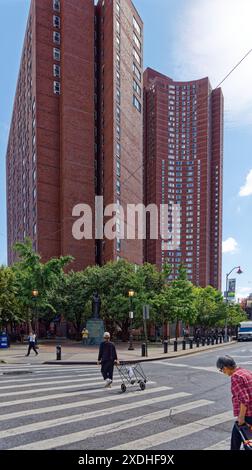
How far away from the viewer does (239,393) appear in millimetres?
4371

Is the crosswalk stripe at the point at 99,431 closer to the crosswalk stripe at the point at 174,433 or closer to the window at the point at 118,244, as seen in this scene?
the crosswalk stripe at the point at 174,433

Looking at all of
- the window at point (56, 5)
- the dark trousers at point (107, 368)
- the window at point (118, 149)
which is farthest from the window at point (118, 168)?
the dark trousers at point (107, 368)

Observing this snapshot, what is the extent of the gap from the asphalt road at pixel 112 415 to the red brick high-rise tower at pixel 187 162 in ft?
439

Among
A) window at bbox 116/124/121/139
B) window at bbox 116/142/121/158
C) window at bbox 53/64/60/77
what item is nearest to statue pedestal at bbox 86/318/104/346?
Result: window at bbox 116/142/121/158

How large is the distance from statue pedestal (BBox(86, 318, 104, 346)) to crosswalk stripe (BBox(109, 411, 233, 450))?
954 inches

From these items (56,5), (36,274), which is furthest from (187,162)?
(36,274)

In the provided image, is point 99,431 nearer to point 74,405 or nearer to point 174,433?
point 174,433

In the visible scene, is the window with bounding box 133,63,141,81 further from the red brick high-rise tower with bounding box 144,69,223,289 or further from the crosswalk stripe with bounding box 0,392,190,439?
the crosswalk stripe with bounding box 0,392,190,439

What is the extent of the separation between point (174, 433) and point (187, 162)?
152091 millimetres

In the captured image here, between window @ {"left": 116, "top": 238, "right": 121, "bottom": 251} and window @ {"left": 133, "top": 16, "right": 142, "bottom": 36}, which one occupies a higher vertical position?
window @ {"left": 133, "top": 16, "right": 142, "bottom": 36}

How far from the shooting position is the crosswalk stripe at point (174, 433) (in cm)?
597

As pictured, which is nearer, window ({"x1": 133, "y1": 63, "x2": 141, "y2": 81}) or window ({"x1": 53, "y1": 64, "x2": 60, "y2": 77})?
window ({"x1": 53, "y1": 64, "x2": 60, "y2": 77})

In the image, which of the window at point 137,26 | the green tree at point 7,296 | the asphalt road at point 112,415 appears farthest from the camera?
the window at point 137,26

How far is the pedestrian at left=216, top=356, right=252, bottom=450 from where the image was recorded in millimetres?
4305
